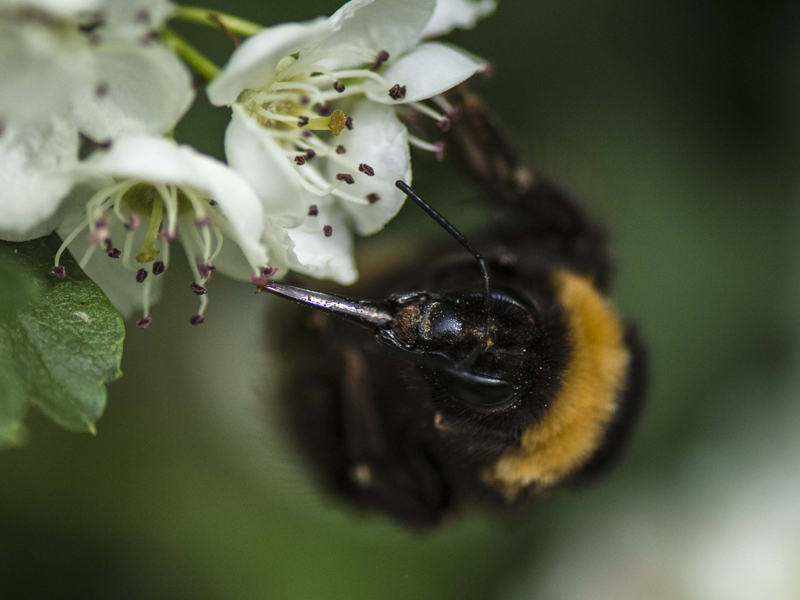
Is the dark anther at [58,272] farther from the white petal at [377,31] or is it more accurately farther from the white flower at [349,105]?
the white petal at [377,31]

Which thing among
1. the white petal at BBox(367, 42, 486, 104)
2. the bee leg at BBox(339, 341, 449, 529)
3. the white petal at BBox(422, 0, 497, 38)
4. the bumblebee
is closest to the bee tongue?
the bumblebee

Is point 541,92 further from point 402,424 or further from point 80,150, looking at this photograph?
point 80,150

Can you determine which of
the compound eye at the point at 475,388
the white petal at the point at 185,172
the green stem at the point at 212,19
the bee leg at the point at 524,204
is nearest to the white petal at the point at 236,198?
the white petal at the point at 185,172

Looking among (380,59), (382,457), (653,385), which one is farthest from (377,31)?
(653,385)

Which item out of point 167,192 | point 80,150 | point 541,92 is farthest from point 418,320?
point 541,92

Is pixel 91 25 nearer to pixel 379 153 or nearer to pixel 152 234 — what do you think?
pixel 152 234

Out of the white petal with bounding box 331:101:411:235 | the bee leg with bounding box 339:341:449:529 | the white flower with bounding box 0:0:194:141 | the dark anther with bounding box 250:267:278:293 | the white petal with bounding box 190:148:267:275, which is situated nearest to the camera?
the white flower with bounding box 0:0:194:141

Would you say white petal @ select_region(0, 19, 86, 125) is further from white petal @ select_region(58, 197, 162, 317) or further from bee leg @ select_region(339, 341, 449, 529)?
bee leg @ select_region(339, 341, 449, 529)
